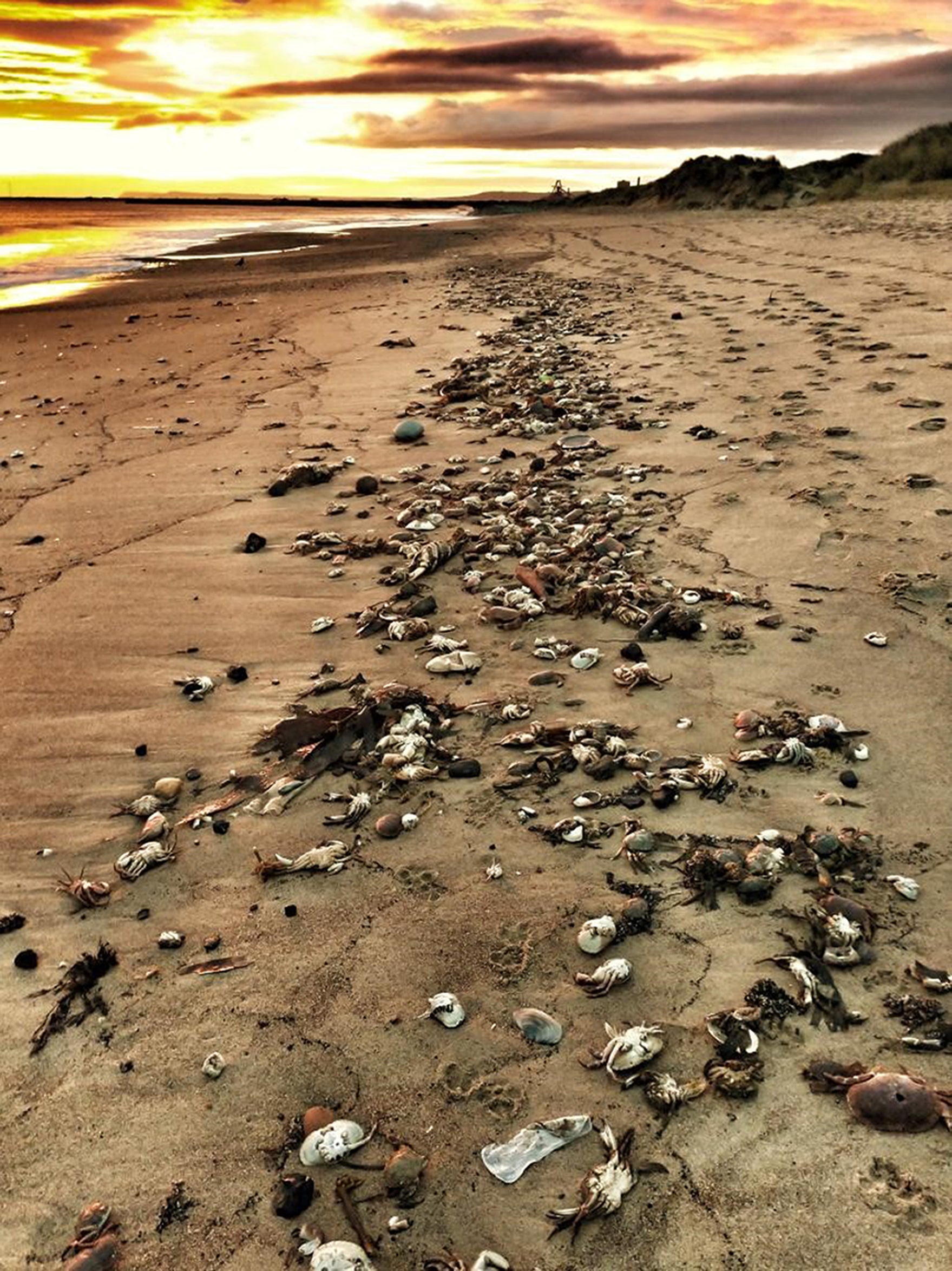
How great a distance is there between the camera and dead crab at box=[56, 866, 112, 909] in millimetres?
3197

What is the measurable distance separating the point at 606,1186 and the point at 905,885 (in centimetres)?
139

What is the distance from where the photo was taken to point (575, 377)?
9648 millimetres

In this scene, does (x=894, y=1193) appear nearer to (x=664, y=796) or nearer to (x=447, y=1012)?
(x=447, y=1012)

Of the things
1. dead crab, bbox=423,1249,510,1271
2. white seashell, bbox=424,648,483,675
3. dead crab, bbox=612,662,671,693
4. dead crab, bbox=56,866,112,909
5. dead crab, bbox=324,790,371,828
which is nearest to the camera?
dead crab, bbox=423,1249,510,1271

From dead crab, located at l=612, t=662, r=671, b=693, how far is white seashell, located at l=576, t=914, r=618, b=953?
1.48 metres

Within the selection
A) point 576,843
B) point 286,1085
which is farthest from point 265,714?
point 286,1085

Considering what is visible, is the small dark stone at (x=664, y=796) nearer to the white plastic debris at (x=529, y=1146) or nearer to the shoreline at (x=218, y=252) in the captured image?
the white plastic debris at (x=529, y=1146)

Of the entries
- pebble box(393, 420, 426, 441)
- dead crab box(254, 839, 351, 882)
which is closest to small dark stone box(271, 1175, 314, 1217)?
dead crab box(254, 839, 351, 882)

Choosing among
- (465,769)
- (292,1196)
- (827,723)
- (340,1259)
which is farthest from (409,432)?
(340,1259)

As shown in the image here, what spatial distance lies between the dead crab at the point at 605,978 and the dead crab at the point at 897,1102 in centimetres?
61

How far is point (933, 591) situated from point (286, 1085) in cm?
380

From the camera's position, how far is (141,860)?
3334 millimetres

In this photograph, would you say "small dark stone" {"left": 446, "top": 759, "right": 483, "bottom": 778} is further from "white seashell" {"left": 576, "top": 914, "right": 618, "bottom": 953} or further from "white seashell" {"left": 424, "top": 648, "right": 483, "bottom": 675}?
"white seashell" {"left": 576, "top": 914, "right": 618, "bottom": 953}

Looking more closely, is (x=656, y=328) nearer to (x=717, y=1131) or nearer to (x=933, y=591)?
(x=933, y=591)
